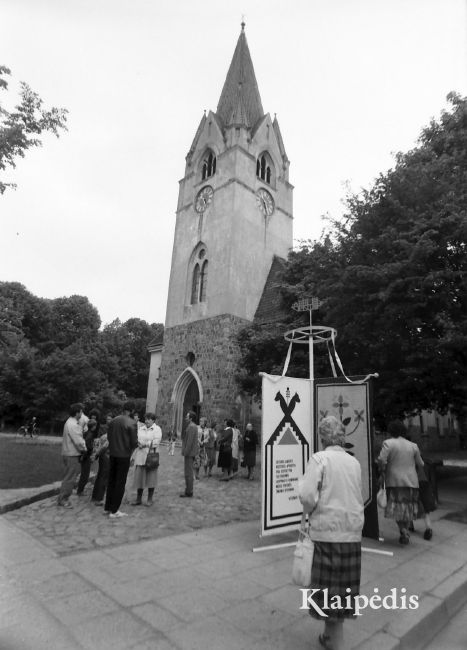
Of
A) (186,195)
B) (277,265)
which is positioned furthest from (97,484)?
(186,195)

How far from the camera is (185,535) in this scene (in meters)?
5.77

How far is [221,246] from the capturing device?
23141 millimetres

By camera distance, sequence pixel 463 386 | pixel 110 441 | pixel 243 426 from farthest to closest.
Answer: pixel 243 426, pixel 463 386, pixel 110 441

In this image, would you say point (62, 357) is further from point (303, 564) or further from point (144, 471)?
point (303, 564)

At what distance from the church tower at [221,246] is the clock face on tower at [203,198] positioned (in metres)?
0.07

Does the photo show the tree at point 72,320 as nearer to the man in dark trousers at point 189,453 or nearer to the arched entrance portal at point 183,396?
the arched entrance portal at point 183,396

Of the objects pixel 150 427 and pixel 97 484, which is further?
pixel 150 427

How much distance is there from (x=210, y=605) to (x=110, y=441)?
12.9 feet

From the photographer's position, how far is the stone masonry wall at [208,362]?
20594 mm

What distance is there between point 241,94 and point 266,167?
586 cm

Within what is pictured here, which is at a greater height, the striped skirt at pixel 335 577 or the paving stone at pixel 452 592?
the striped skirt at pixel 335 577

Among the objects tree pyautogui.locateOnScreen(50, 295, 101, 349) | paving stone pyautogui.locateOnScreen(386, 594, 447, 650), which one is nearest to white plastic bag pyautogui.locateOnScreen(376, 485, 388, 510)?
paving stone pyautogui.locateOnScreen(386, 594, 447, 650)

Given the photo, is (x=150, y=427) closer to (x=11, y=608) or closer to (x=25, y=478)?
(x=25, y=478)

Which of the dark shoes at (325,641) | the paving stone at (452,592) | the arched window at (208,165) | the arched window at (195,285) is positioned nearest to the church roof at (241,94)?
the arched window at (208,165)
